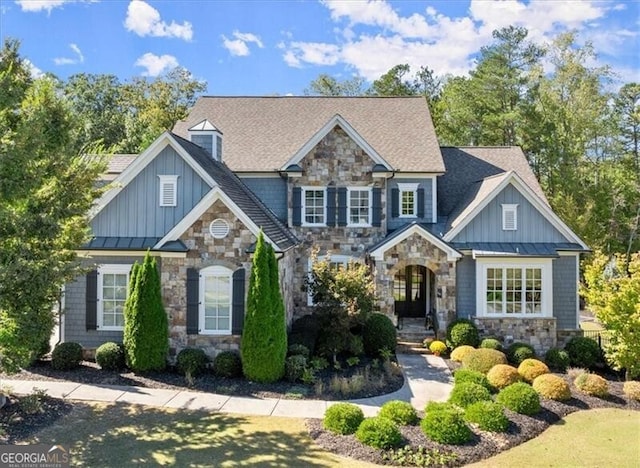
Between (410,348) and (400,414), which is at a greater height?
(410,348)

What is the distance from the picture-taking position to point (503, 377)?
13.5 metres

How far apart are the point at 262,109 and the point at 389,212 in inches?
361

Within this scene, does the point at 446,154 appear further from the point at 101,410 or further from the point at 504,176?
the point at 101,410

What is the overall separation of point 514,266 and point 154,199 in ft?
43.3

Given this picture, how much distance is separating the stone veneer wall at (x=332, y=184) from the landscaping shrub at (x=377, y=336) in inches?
155

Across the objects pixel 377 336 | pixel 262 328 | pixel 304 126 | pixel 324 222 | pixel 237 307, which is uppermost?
pixel 304 126

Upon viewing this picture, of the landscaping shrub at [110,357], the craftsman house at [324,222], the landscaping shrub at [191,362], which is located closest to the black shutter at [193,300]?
the craftsman house at [324,222]

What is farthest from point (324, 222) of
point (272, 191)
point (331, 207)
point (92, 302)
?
point (92, 302)

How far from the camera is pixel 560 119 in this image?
113 feet

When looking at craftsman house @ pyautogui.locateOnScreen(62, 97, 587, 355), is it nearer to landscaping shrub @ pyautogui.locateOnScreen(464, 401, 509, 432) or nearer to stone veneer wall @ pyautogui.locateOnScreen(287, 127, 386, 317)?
stone veneer wall @ pyautogui.locateOnScreen(287, 127, 386, 317)

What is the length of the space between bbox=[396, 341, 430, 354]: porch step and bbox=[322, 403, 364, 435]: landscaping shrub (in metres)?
7.36

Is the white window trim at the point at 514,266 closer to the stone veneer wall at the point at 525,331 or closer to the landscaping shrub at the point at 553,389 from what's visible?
the stone veneer wall at the point at 525,331

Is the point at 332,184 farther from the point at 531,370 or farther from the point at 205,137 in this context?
the point at 531,370

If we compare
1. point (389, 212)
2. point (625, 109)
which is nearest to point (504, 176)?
point (389, 212)
